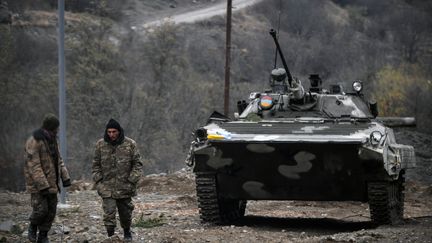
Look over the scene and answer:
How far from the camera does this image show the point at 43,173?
10.4 metres

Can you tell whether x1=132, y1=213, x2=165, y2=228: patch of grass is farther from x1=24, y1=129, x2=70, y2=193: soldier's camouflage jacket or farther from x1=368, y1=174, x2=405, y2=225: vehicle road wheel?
x1=368, y1=174, x2=405, y2=225: vehicle road wheel

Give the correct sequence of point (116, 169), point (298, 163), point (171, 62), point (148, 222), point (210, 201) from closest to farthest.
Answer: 1. point (116, 169)
2. point (298, 163)
3. point (210, 201)
4. point (148, 222)
5. point (171, 62)

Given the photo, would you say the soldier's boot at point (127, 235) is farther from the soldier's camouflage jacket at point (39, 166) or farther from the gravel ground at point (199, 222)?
the soldier's camouflage jacket at point (39, 166)

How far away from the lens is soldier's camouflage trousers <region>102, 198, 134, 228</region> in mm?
10719

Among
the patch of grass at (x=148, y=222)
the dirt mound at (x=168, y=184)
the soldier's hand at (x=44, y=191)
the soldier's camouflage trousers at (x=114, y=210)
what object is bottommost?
the dirt mound at (x=168, y=184)

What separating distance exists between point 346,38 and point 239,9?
18.7ft

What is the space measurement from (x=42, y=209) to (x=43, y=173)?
0.40 metres

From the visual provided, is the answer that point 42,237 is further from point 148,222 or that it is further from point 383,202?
point 383,202

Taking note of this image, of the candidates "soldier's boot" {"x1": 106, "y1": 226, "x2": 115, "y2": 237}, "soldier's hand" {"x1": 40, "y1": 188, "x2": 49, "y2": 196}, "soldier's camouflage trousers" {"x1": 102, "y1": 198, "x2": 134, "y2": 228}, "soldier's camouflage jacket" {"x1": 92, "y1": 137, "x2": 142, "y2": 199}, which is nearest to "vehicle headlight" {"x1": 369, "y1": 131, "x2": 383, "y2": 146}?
"soldier's camouflage jacket" {"x1": 92, "y1": 137, "x2": 142, "y2": 199}

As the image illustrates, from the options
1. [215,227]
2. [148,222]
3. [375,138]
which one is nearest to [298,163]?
[375,138]

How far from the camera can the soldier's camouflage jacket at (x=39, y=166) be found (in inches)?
408

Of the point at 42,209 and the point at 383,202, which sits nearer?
the point at 42,209

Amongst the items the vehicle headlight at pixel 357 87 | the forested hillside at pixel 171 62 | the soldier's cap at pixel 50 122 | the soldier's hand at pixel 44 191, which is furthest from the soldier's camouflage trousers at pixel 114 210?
the forested hillside at pixel 171 62

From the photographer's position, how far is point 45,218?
1059 cm
